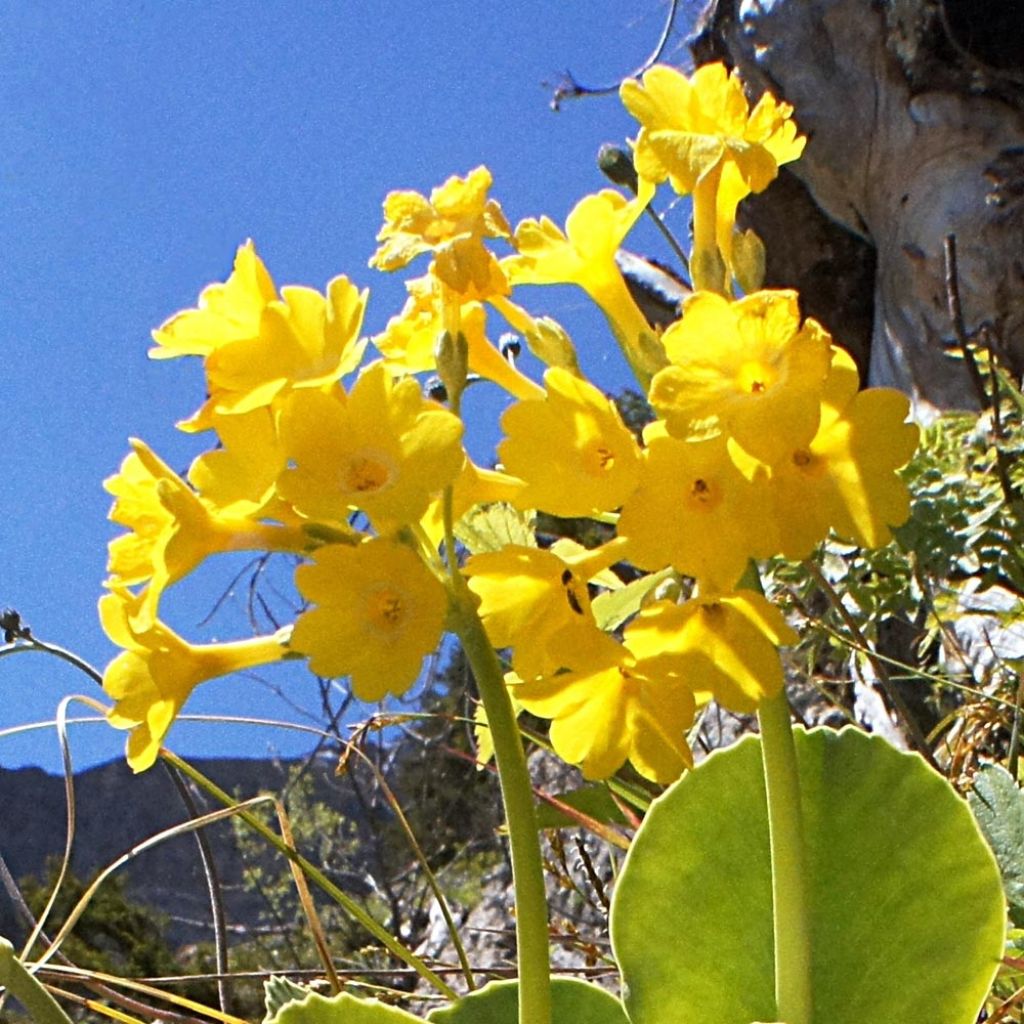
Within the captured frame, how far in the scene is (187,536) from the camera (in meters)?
0.41

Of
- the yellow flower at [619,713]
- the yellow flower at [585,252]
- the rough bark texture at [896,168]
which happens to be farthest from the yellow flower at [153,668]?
the rough bark texture at [896,168]

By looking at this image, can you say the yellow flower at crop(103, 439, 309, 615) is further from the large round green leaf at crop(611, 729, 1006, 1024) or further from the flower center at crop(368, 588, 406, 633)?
the large round green leaf at crop(611, 729, 1006, 1024)

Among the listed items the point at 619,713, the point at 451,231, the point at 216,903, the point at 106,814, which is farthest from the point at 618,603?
the point at 106,814

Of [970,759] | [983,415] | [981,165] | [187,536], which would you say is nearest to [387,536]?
[187,536]

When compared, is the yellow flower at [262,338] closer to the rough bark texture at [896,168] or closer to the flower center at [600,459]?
the flower center at [600,459]

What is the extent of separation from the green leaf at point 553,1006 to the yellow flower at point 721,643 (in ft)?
0.69

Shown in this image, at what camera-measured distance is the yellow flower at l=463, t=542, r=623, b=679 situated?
0.40m

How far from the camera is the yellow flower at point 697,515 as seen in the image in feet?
1.30

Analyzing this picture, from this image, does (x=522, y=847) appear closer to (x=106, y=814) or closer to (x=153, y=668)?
(x=153, y=668)

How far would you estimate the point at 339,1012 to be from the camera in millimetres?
446

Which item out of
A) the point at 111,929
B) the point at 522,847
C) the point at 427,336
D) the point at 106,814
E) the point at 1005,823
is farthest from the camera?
the point at 106,814

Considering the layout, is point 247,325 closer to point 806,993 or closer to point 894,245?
point 806,993

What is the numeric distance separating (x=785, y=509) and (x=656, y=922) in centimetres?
23

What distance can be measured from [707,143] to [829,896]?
1.08 feet
